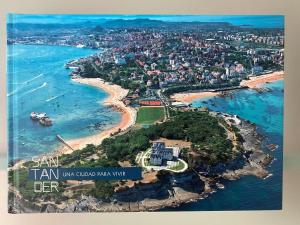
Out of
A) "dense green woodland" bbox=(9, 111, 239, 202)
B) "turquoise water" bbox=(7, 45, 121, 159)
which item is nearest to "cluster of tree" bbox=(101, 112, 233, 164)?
"dense green woodland" bbox=(9, 111, 239, 202)

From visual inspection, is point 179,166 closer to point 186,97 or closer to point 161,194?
point 161,194

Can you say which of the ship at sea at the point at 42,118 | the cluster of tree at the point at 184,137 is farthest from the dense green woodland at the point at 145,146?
the ship at sea at the point at 42,118

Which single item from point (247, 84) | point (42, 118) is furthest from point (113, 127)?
point (247, 84)

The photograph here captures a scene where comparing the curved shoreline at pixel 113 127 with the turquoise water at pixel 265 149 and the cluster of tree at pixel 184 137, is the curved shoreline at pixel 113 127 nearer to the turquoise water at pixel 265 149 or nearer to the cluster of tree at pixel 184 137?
the cluster of tree at pixel 184 137

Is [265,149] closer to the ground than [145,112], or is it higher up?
closer to the ground

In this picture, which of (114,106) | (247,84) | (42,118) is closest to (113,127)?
(114,106)

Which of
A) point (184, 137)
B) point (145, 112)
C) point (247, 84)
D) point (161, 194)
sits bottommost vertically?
point (161, 194)
